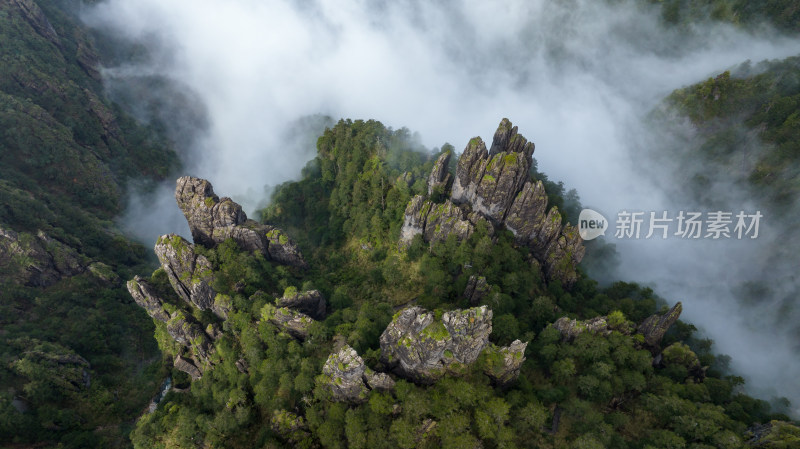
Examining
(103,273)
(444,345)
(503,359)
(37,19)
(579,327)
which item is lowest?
(103,273)

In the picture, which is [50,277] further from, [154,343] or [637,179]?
[637,179]

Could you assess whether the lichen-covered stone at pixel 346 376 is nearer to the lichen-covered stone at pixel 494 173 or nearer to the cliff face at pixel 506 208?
the cliff face at pixel 506 208

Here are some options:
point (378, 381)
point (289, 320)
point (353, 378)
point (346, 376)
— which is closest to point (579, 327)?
point (378, 381)

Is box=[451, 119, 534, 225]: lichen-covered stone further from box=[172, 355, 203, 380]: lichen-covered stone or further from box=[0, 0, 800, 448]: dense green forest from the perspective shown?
box=[172, 355, 203, 380]: lichen-covered stone

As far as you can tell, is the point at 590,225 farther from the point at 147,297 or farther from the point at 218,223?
the point at 147,297

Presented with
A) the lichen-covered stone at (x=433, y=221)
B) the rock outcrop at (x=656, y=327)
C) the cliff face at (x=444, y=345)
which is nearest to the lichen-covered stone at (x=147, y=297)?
the cliff face at (x=444, y=345)

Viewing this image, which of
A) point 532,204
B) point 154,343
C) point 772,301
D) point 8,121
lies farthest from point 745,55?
point 8,121
